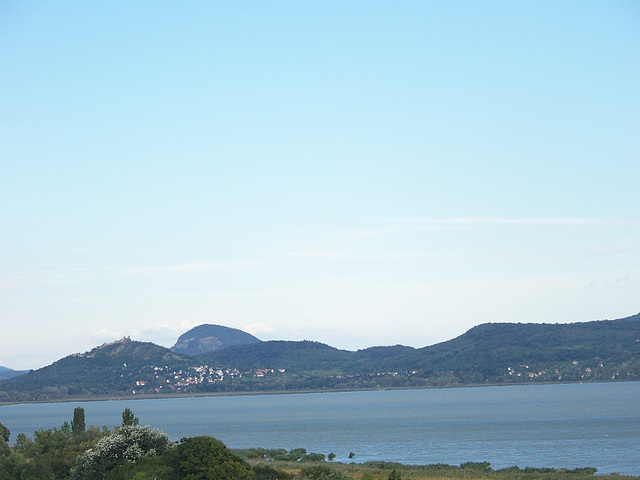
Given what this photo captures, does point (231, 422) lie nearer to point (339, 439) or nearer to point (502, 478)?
point (339, 439)

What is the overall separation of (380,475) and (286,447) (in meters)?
44.7

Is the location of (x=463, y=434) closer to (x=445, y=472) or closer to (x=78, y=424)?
(x=445, y=472)

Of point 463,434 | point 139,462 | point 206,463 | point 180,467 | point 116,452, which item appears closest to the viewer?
point 206,463

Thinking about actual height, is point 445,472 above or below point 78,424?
below

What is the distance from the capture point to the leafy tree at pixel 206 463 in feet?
195

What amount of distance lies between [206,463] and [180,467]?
85.4 inches

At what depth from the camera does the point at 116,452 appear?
6744 cm

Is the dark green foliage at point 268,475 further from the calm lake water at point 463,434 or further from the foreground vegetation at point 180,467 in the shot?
the calm lake water at point 463,434

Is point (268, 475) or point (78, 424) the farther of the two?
point (78, 424)

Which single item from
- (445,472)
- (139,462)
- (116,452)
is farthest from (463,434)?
(139,462)

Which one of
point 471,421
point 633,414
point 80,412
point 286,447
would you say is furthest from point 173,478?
point 633,414

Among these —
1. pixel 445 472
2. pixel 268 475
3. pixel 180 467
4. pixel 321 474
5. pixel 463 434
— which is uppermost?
pixel 180 467

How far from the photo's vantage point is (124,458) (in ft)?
219

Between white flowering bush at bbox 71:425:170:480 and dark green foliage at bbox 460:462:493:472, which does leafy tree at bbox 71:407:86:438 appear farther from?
dark green foliage at bbox 460:462:493:472
